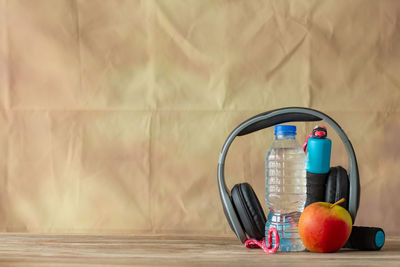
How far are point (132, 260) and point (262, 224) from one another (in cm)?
32

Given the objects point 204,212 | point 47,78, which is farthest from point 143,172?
point 47,78

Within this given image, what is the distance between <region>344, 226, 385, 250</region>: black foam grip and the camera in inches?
44.8

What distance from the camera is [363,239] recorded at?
3.76 feet

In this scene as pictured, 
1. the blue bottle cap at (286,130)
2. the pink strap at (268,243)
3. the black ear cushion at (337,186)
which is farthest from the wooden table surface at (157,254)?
the blue bottle cap at (286,130)

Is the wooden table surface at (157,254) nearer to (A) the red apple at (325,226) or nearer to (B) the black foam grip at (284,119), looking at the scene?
(A) the red apple at (325,226)

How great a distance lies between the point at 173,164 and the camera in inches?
57.2

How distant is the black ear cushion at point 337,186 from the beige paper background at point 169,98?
0.28 metres

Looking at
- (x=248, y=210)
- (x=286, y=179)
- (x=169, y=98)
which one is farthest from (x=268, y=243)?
(x=169, y=98)

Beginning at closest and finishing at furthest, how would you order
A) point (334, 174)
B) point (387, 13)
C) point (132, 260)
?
1. point (132, 260)
2. point (334, 174)
3. point (387, 13)

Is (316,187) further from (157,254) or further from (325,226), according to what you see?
(157,254)

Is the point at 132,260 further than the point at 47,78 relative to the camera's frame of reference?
No

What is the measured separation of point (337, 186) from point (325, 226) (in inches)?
4.5

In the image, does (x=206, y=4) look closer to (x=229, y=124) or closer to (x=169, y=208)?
(x=229, y=124)

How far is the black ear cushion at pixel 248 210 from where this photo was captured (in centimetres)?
116
